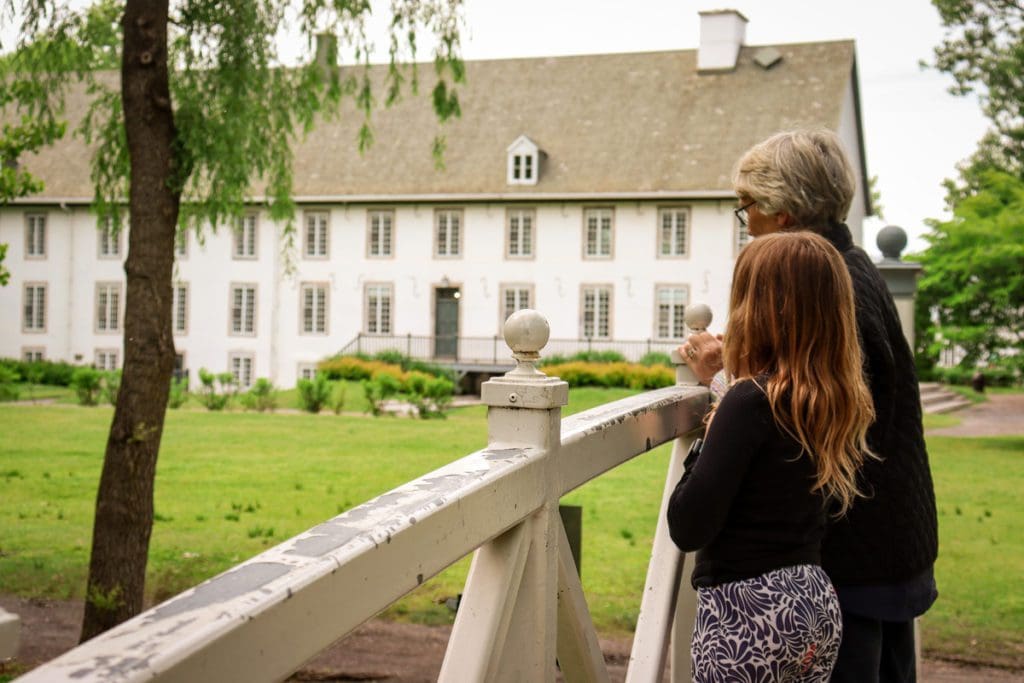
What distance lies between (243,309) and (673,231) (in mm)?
13058

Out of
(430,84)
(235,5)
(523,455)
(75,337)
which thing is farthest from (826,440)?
(75,337)

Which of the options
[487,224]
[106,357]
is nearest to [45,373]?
[106,357]

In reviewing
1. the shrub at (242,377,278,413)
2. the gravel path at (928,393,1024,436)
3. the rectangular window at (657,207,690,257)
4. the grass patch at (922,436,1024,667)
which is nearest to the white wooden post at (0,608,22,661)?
the grass patch at (922,436,1024,667)

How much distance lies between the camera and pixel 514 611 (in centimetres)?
216

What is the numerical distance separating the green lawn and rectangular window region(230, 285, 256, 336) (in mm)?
14808

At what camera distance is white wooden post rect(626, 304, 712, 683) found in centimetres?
312

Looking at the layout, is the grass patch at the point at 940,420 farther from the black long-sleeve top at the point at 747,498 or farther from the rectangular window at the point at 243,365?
the black long-sleeve top at the point at 747,498

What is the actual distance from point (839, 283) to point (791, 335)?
15 cm

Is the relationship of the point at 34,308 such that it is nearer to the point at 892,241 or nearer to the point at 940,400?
the point at 940,400

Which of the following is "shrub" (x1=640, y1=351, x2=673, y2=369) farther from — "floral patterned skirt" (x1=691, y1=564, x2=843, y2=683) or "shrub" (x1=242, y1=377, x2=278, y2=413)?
"floral patterned skirt" (x1=691, y1=564, x2=843, y2=683)

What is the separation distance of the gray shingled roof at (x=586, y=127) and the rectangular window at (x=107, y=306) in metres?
2.96

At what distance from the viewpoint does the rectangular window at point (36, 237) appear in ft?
117

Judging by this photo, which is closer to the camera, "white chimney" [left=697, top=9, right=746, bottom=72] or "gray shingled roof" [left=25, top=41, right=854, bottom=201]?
"gray shingled roof" [left=25, top=41, right=854, bottom=201]

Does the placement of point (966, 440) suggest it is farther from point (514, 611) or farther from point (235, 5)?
point (514, 611)
